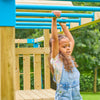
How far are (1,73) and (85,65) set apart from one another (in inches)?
629

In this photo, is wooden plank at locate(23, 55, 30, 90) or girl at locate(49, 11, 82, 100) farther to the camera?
wooden plank at locate(23, 55, 30, 90)

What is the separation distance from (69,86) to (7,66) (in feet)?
3.01

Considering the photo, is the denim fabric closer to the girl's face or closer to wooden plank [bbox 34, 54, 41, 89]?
the girl's face

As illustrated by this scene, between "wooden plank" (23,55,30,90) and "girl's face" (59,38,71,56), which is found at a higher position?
"girl's face" (59,38,71,56)

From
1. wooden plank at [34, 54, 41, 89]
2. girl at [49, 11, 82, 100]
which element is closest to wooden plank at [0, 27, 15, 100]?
girl at [49, 11, 82, 100]

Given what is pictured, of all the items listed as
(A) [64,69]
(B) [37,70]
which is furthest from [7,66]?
(B) [37,70]

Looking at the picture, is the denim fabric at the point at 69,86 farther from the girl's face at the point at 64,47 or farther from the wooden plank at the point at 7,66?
the wooden plank at the point at 7,66

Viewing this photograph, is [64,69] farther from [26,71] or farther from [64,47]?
[26,71]

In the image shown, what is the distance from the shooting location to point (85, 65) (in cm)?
1864

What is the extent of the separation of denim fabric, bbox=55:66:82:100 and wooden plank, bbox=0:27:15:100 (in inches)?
32.4

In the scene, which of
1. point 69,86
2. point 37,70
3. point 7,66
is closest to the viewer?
point 7,66

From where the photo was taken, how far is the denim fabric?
11.6 ft

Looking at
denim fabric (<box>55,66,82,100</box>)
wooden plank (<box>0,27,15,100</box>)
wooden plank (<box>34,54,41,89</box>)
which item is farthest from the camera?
wooden plank (<box>34,54,41,89</box>)

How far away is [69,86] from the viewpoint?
3.52 metres
